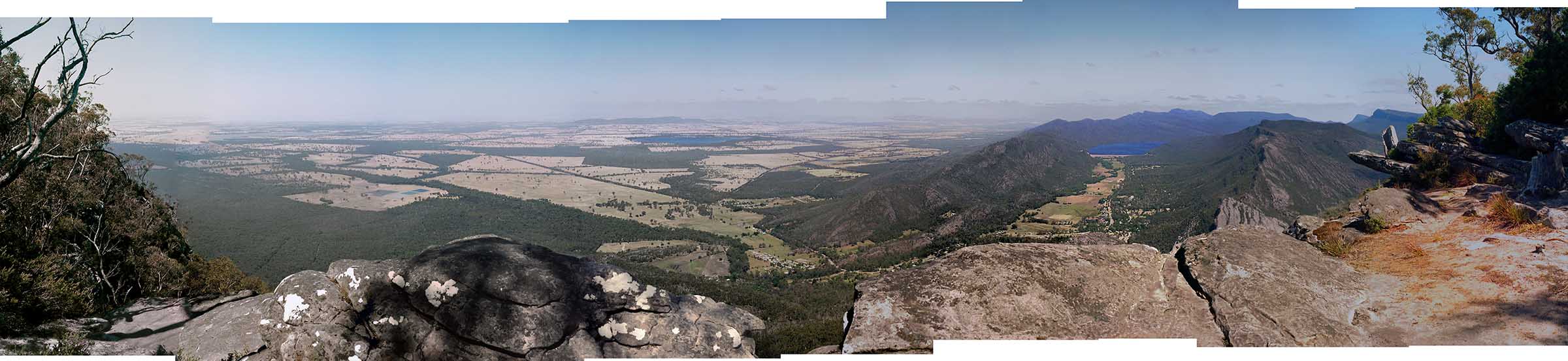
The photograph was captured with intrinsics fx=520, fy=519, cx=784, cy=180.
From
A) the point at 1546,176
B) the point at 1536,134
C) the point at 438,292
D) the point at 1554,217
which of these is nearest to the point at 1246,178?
the point at 1536,134

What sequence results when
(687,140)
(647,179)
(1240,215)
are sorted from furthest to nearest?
1. (687,140)
2. (647,179)
3. (1240,215)

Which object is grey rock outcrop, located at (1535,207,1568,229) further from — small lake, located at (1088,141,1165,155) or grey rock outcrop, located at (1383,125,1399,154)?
small lake, located at (1088,141,1165,155)

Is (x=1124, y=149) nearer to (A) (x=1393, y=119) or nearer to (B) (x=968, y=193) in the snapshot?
(A) (x=1393, y=119)

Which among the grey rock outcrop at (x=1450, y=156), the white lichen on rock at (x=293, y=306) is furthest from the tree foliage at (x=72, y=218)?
the grey rock outcrop at (x=1450, y=156)

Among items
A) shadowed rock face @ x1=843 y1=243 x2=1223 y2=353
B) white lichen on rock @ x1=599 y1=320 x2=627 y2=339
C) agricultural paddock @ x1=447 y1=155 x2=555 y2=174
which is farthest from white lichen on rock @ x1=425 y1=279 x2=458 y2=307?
agricultural paddock @ x1=447 y1=155 x2=555 y2=174

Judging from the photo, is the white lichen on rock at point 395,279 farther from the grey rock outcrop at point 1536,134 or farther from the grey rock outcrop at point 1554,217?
the grey rock outcrop at point 1536,134

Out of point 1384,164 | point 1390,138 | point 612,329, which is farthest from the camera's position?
point 1390,138
